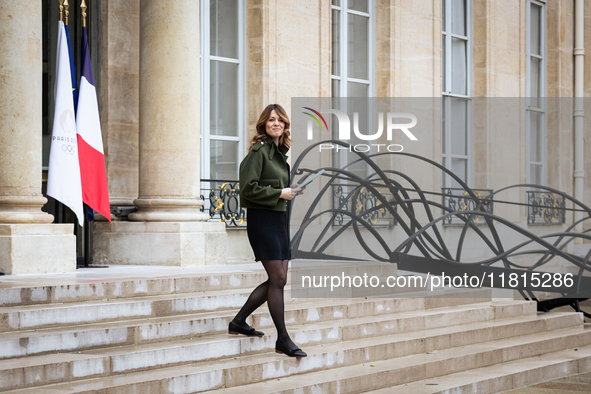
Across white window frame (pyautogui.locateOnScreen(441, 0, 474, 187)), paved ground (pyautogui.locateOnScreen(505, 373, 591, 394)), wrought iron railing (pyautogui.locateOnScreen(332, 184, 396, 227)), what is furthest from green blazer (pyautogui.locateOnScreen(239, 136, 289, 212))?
white window frame (pyautogui.locateOnScreen(441, 0, 474, 187))

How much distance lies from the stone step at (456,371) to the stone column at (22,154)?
2.78 metres

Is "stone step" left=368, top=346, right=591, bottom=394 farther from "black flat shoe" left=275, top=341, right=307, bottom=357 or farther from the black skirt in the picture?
the black skirt

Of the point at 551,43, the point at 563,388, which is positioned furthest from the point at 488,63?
the point at 563,388

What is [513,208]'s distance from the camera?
14531 millimetres

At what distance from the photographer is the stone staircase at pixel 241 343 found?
4652mm

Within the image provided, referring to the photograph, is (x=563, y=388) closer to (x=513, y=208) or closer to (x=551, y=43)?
(x=513, y=208)

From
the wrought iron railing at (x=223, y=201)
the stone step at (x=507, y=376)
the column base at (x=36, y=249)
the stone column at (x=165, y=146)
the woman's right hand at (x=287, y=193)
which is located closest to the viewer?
the woman's right hand at (x=287, y=193)

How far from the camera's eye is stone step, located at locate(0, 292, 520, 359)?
15.6ft

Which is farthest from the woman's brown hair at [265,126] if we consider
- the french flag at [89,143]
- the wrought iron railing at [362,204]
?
the wrought iron railing at [362,204]

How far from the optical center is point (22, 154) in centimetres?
695

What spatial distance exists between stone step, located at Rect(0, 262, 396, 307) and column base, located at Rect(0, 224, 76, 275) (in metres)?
0.29

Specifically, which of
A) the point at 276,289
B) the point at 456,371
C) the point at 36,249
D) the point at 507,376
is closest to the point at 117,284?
the point at 36,249

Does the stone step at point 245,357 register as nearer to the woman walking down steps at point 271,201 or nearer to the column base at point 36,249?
the woman walking down steps at point 271,201

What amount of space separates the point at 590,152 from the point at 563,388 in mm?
11310
